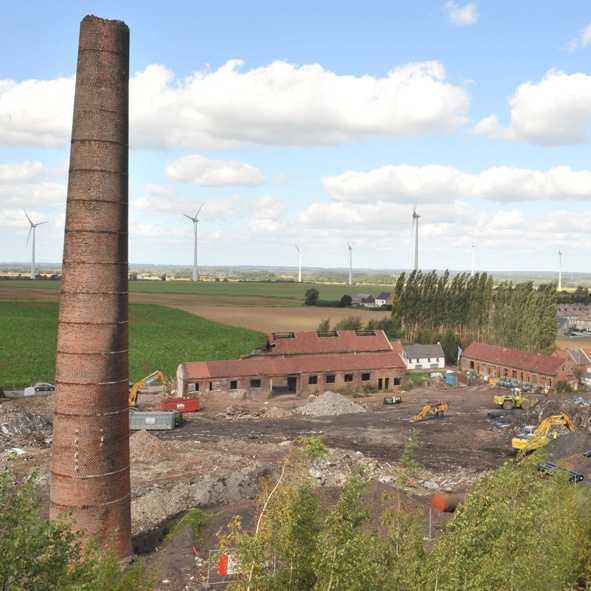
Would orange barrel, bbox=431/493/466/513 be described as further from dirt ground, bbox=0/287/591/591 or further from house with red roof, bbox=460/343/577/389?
house with red roof, bbox=460/343/577/389

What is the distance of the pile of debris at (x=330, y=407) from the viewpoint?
179ft

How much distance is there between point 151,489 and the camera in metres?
31.9

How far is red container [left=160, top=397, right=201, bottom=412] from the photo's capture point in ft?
172

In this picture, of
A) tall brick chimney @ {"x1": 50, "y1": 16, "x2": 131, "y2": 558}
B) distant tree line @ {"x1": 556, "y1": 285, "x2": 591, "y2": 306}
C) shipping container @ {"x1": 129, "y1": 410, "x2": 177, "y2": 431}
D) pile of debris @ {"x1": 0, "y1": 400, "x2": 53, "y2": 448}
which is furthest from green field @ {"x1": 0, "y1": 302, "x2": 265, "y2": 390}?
distant tree line @ {"x1": 556, "y1": 285, "x2": 591, "y2": 306}

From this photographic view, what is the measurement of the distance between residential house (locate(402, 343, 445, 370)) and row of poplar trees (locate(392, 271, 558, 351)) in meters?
8.76

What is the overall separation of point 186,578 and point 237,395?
3670 centimetres

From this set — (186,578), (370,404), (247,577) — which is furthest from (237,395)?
(247,577)

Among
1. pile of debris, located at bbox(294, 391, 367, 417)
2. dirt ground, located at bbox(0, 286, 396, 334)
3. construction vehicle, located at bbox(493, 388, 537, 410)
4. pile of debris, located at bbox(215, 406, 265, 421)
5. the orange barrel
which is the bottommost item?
pile of debris, located at bbox(215, 406, 265, 421)

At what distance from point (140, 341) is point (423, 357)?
3811 centimetres

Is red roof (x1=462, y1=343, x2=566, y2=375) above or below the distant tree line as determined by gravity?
below

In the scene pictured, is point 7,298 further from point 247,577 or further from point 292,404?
point 247,577

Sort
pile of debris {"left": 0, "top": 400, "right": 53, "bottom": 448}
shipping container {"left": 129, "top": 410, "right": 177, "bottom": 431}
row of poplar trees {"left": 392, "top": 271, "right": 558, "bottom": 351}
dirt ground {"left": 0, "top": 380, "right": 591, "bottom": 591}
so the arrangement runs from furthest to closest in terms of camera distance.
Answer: row of poplar trees {"left": 392, "top": 271, "right": 558, "bottom": 351} → shipping container {"left": 129, "top": 410, "right": 177, "bottom": 431} → pile of debris {"left": 0, "top": 400, "right": 53, "bottom": 448} → dirt ground {"left": 0, "top": 380, "right": 591, "bottom": 591}

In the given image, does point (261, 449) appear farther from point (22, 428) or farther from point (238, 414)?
point (22, 428)

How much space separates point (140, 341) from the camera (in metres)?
84.4
